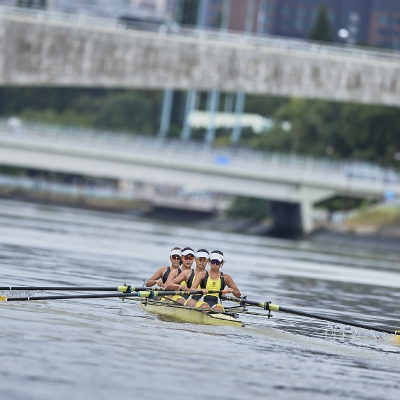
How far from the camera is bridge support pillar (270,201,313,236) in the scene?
89.2m

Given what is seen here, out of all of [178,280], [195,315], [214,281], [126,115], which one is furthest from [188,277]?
[126,115]

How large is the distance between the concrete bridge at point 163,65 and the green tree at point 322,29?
84.5 m

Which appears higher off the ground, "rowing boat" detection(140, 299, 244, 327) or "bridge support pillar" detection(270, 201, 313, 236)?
"rowing boat" detection(140, 299, 244, 327)

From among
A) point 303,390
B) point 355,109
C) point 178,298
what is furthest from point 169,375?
point 355,109

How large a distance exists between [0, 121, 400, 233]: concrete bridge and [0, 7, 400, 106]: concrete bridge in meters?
30.6

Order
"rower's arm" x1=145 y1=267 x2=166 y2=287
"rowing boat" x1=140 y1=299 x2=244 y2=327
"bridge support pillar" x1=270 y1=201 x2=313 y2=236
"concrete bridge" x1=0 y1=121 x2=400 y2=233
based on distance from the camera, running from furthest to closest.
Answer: "bridge support pillar" x1=270 y1=201 x2=313 y2=236 < "concrete bridge" x1=0 y1=121 x2=400 y2=233 < "rower's arm" x1=145 y1=267 x2=166 y2=287 < "rowing boat" x1=140 y1=299 x2=244 y2=327

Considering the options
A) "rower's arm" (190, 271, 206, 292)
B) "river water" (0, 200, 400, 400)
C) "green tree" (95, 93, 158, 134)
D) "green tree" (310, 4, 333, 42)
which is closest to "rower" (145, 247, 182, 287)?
"river water" (0, 200, 400, 400)

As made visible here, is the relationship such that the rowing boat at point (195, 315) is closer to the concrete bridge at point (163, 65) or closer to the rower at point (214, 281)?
the rower at point (214, 281)

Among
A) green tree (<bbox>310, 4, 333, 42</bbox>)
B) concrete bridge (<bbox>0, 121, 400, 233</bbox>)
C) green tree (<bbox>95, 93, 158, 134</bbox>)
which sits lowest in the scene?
green tree (<bbox>95, 93, 158, 134</bbox>)

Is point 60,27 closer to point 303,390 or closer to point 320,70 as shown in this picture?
point 320,70

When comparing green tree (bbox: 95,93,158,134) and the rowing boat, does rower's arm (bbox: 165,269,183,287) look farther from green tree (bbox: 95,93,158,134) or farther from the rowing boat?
green tree (bbox: 95,93,158,134)

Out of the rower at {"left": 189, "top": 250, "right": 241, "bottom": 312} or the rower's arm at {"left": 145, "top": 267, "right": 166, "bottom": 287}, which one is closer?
the rower at {"left": 189, "top": 250, "right": 241, "bottom": 312}

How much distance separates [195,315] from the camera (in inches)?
931

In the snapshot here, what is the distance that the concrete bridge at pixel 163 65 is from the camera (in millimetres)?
46031
